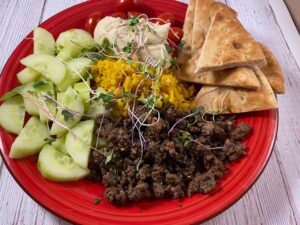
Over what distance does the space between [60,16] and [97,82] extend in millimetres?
600

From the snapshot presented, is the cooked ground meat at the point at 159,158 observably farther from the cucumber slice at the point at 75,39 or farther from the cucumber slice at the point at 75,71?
the cucumber slice at the point at 75,39

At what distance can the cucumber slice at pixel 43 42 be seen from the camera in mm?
2021

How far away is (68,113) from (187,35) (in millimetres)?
889

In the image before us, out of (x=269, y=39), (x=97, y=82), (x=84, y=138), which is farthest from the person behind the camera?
(x=269, y=39)

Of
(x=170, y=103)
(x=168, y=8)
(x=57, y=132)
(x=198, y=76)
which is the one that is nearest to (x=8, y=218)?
Result: (x=57, y=132)

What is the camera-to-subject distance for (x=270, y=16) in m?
2.76

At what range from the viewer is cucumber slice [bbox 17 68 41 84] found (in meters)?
1.88

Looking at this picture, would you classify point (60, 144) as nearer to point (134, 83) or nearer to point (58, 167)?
point (58, 167)

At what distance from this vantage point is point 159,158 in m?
1.63

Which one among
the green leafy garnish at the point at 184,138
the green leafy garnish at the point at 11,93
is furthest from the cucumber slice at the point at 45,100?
the green leafy garnish at the point at 184,138

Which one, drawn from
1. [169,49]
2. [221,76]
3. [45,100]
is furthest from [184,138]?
[45,100]

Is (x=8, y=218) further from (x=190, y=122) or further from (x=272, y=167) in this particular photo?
(x=272, y=167)

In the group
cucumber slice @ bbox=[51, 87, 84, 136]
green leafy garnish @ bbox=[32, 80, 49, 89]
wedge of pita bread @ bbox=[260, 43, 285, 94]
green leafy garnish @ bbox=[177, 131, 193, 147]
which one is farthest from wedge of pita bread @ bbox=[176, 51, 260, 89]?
green leafy garnish @ bbox=[32, 80, 49, 89]

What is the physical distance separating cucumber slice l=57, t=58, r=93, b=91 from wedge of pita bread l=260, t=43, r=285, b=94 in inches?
37.6
